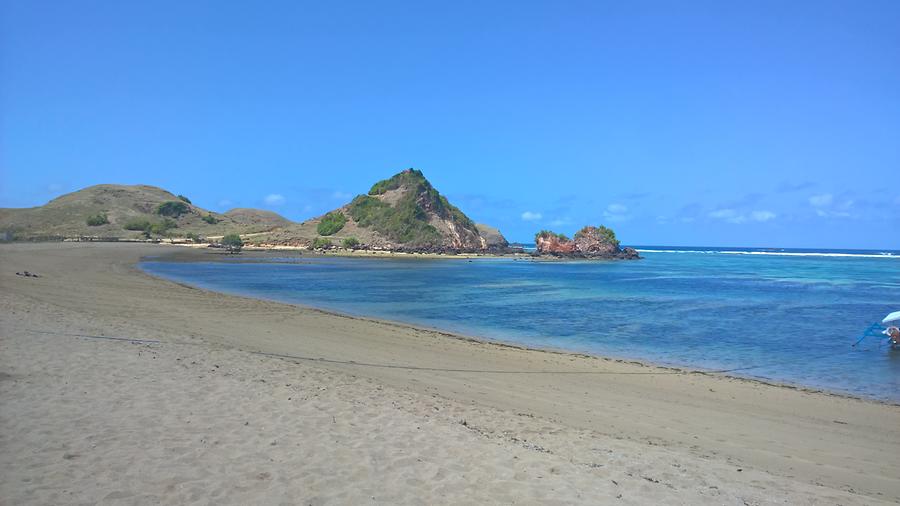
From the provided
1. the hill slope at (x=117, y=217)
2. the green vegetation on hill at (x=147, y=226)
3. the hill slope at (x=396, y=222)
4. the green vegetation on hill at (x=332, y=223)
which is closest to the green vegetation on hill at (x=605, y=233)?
the hill slope at (x=396, y=222)

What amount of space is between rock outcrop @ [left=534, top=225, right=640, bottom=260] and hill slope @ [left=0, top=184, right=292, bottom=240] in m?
53.7

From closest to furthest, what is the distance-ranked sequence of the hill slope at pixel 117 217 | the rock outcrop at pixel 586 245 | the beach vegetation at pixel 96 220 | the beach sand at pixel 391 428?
the beach sand at pixel 391 428, the hill slope at pixel 117 217, the beach vegetation at pixel 96 220, the rock outcrop at pixel 586 245

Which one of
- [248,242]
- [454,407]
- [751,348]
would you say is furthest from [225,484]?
[248,242]

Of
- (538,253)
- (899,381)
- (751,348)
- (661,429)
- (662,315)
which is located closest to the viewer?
(661,429)

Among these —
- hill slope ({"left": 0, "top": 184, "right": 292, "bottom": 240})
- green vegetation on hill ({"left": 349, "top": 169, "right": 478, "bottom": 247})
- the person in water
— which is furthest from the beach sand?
hill slope ({"left": 0, "top": 184, "right": 292, "bottom": 240})

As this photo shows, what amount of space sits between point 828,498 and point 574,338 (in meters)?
13.0

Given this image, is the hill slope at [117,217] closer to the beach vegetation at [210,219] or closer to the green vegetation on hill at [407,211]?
the beach vegetation at [210,219]

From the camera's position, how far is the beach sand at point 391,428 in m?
5.55

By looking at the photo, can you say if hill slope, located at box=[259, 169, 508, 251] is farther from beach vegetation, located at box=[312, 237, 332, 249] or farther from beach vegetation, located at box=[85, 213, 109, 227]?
beach vegetation, located at box=[85, 213, 109, 227]

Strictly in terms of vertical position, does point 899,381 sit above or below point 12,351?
below

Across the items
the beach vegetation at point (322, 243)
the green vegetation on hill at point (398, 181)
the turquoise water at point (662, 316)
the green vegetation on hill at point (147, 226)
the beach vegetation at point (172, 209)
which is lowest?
the turquoise water at point (662, 316)

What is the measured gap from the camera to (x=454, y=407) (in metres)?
9.14

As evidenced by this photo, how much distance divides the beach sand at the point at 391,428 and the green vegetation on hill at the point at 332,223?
83.8m

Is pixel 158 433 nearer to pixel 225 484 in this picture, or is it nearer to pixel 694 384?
pixel 225 484
